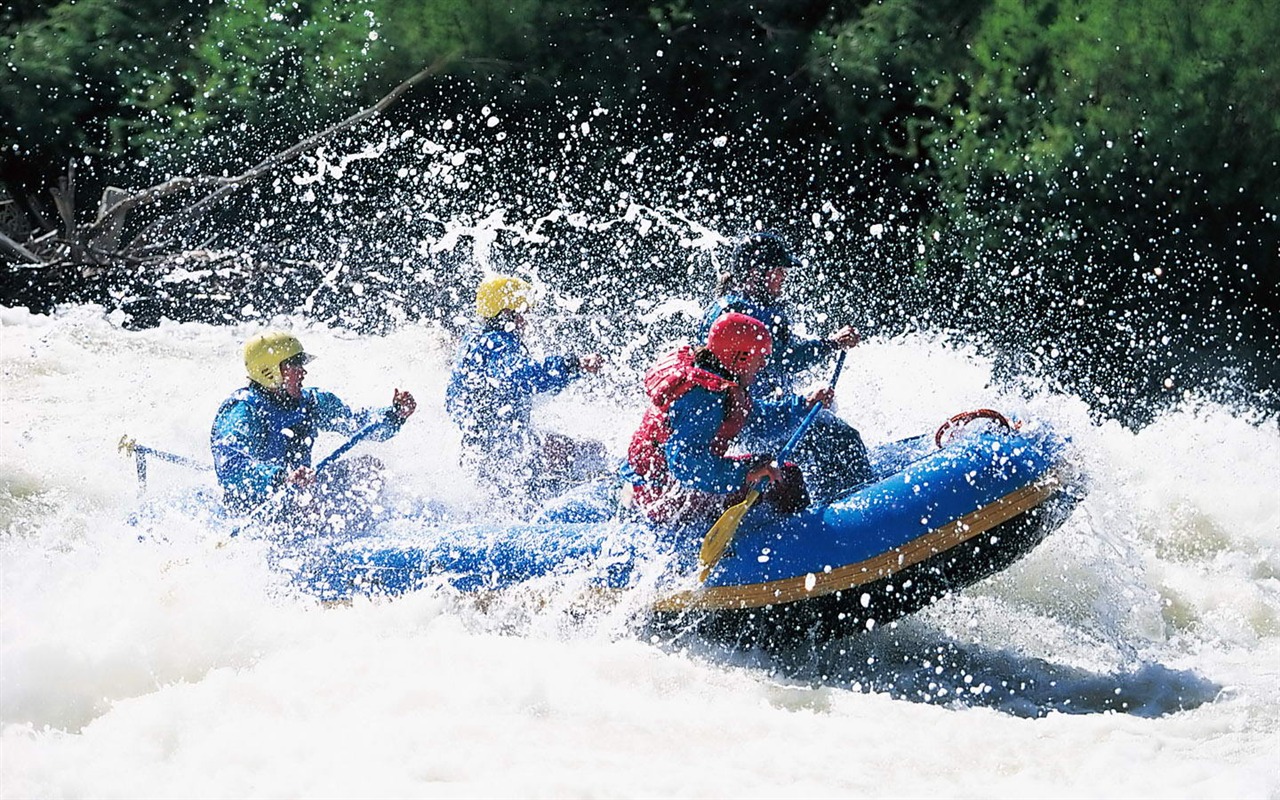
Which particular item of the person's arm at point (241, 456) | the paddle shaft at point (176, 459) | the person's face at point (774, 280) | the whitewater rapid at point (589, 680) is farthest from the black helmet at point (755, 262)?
the paddle shaft at point (176, 459)

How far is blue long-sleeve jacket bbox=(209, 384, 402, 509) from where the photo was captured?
641 cm

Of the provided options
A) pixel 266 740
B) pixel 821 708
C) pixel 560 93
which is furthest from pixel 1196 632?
pixel 560 93

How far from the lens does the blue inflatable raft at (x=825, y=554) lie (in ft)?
19.2

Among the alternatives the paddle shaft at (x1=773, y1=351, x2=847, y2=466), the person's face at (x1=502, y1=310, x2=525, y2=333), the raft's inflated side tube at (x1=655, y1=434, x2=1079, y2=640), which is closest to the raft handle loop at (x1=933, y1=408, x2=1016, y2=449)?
the raft's inflated side tube at (x1=655, y1=434, x2=1079, y2=640)

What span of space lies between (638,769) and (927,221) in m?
7.87

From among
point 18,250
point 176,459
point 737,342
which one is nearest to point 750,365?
point 737,342

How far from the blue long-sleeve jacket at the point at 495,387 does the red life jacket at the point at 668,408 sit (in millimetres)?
1256

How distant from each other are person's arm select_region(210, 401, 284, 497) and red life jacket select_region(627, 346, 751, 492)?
1.52 meters

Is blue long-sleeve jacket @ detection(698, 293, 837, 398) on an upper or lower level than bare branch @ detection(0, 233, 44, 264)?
lower

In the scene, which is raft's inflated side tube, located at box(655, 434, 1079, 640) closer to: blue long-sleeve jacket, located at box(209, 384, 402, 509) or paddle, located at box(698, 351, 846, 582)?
paddle, located at box(698, 351, 846, 582)

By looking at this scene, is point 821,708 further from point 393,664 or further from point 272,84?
point 272,84

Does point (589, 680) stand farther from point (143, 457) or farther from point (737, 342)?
point (143, 457)

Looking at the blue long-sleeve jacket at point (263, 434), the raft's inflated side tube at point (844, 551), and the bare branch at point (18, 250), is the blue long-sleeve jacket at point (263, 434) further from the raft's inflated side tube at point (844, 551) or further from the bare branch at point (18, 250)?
the bare branch at point (18, 250)

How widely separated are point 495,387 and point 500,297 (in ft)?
1.35
